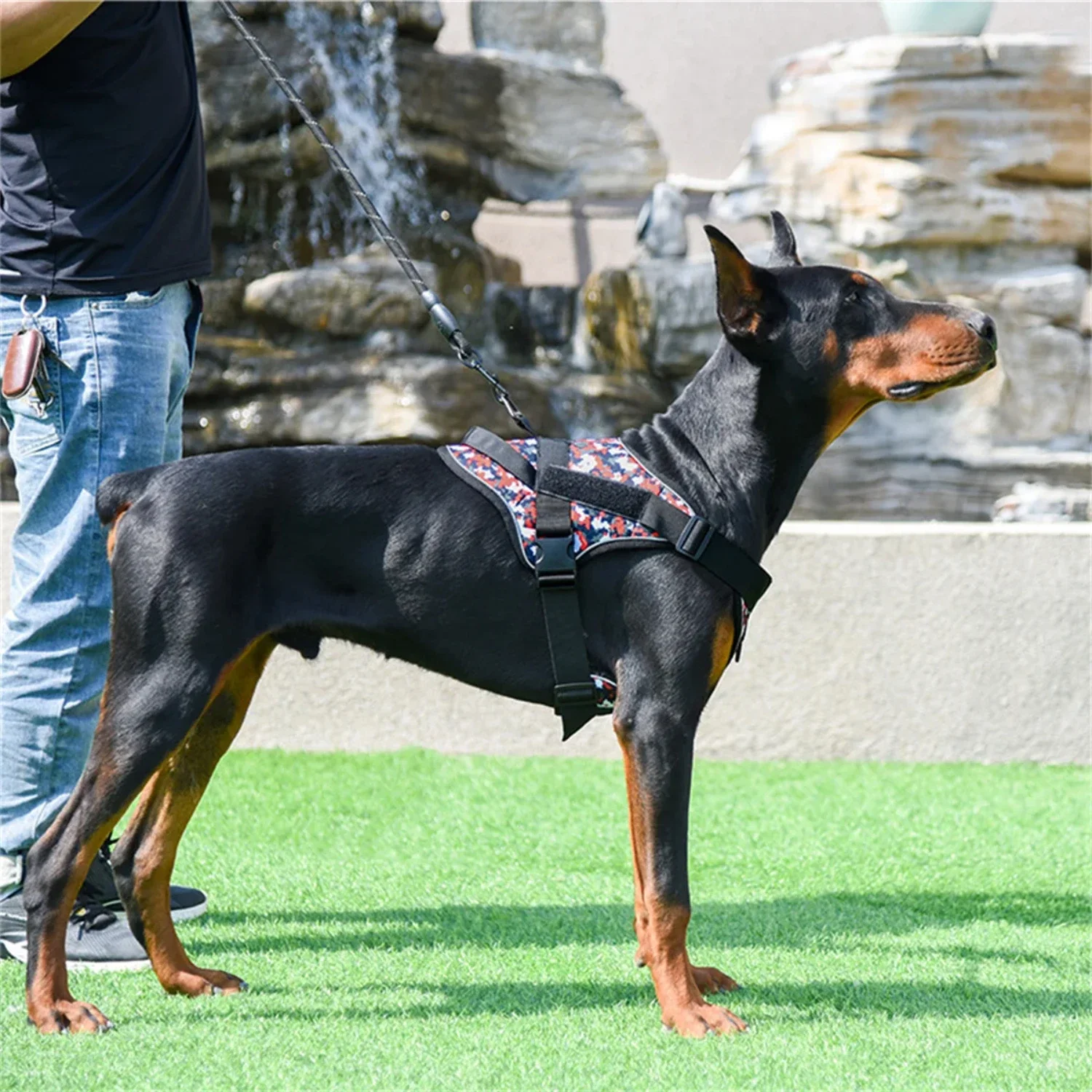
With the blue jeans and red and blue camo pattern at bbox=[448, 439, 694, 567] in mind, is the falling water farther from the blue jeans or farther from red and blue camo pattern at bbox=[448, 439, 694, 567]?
red and blue camo pattern at bbox=[448, 439, 694, 567]

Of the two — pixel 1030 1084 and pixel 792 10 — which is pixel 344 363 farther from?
pixel 1030 1084

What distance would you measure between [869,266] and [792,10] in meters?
3.19

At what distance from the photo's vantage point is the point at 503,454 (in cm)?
321

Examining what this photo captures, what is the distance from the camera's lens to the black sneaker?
3711mm

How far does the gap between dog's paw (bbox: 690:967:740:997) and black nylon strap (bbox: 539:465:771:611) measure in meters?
0.85

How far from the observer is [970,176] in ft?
28.5

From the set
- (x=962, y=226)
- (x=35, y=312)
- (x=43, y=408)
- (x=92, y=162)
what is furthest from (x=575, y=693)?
(x=962, y=226)

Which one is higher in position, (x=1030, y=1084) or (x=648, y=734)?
(x=648, y=734)

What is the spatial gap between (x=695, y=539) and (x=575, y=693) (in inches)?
16.6

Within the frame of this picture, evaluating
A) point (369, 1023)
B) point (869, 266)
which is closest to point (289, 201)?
point (869, 266)

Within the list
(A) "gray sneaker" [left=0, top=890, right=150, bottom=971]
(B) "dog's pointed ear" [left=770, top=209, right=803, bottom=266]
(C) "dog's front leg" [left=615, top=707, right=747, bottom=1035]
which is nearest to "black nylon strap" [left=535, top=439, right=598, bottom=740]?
(C) "dog's front leg" [left=615, top=707, right=747, bottom=1035]

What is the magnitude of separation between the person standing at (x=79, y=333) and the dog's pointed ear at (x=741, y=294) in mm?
1328

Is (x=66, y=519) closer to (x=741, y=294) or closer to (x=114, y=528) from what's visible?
(x=114, y=528)

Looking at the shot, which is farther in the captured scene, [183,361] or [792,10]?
[792,10]
